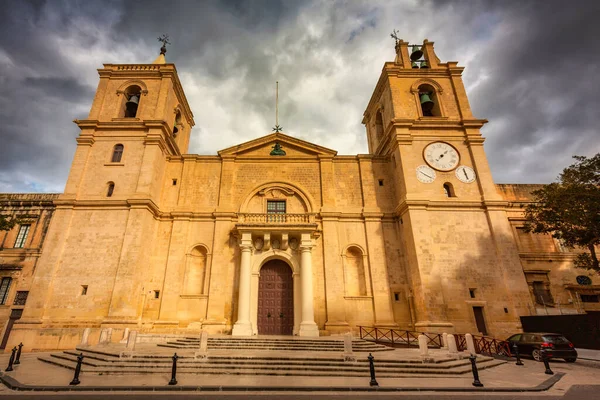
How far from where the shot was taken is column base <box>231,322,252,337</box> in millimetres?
16172

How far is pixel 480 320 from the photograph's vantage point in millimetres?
16156

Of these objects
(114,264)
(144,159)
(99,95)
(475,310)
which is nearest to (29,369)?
(114,264)

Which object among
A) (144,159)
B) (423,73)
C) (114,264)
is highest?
(423,73)

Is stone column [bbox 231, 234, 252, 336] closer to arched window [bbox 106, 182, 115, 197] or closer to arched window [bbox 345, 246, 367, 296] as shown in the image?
arched window [bbox 345, 246, 367, 296]

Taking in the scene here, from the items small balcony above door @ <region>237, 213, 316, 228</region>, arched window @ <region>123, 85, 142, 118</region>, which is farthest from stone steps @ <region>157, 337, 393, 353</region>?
arched window @ <region>123, 85, 142, 118</region>

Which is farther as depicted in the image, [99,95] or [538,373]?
[99,95]

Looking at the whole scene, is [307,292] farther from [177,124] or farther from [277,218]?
[177,124]

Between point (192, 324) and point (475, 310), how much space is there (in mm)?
15612

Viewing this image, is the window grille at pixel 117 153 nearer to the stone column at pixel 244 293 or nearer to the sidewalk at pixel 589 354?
the stone column at pixel 244 293

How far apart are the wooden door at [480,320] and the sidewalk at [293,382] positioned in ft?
16.6

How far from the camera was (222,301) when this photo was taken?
17.6m

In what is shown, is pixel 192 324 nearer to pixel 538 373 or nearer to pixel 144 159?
pixel 144 159

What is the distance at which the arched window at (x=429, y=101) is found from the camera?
22284 mm

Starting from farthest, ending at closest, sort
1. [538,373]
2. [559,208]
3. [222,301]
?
1. [222,301]
2. [559,208]
3. [538,373]
